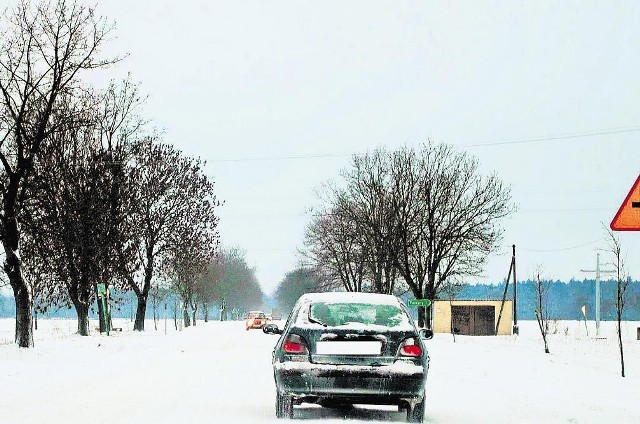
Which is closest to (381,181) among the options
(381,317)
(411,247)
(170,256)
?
(411,247)

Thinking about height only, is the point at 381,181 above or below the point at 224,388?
above

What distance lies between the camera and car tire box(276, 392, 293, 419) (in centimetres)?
1049

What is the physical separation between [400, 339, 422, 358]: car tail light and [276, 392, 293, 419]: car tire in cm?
128

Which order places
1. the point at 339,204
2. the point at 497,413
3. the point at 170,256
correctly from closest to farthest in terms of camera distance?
the point at 497,413 < the point at 170,256 < the point at 339,204

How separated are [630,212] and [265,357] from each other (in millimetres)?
17690

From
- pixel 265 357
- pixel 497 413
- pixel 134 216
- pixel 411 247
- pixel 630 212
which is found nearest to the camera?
pixel 630 212

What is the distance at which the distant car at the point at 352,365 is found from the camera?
1030 cm

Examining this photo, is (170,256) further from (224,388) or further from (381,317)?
(381,317)

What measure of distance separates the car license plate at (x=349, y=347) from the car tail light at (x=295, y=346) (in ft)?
0.49

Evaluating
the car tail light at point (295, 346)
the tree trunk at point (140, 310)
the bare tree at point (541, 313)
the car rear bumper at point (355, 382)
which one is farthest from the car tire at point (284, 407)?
the tree trunk at point (140, 310)

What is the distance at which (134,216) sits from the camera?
161ft

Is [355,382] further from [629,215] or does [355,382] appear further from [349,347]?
[629,215]

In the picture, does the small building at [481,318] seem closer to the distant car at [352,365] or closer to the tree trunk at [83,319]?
the tree trunk at [83,319]

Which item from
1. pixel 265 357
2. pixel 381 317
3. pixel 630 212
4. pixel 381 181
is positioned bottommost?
pixel 265 357
